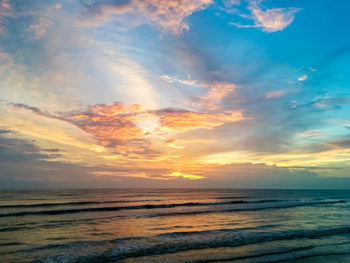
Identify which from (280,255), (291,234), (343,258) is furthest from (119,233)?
(343,258)

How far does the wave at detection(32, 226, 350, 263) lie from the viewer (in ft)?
38.7

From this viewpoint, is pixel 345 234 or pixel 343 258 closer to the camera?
pixel 343 258

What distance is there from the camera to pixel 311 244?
14117 mm

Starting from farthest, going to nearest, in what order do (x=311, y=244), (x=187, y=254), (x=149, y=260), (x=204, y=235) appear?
(x=204, y=235)
(x=311, y=244)
(x=187, y=254)
(x=149, y=260)

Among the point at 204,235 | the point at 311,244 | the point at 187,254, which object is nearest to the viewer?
the point at 187,254

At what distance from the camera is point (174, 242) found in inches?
569

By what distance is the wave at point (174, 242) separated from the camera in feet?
38.7

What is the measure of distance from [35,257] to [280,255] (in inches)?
520

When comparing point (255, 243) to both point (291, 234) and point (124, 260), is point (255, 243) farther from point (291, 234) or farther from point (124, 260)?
point (124, 260)

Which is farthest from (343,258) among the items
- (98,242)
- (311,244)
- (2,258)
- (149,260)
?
(2,258)

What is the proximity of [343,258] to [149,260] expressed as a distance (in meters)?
10.3

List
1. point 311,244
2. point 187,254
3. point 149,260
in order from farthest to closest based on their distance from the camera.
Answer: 1. point 311,244
2. point 187,254
3. point 149,260

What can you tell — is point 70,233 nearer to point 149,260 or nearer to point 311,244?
point 149,260

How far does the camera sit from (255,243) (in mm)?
14297
